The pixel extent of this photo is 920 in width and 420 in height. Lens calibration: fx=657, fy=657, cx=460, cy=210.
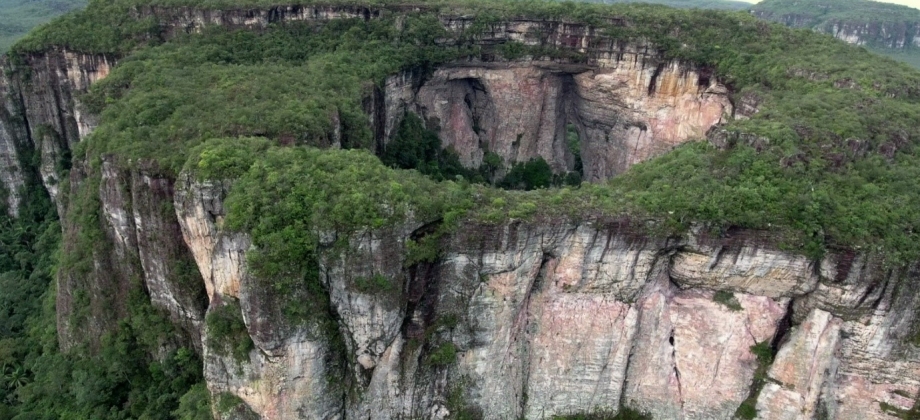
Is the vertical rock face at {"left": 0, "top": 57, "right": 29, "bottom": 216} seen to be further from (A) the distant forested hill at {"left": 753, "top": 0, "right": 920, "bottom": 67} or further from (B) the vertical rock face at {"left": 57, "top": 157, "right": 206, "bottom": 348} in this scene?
(A) the distant forested hill at {"left": 753, "top": 0, "right": 920, "bottom": 67}

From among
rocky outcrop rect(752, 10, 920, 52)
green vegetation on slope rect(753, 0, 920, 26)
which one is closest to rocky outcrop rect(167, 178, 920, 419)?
rocky outcrop rect(752, 10, 920, 52)

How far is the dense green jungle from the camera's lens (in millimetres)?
20578

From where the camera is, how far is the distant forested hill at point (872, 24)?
307 ft

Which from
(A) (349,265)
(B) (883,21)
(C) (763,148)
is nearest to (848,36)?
(B) (883,21)

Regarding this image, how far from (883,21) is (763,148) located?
88.8 m

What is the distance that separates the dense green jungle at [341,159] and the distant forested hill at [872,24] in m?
66.4

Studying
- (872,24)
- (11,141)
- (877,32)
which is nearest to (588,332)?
(11,141)

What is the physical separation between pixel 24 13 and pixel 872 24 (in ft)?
393

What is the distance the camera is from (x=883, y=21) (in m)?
93.8

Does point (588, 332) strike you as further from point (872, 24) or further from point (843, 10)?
point (843, 10)

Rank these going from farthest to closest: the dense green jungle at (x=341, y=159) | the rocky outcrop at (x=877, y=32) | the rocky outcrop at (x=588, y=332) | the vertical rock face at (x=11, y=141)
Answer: the rocky outcrop at (x=877, y=32) → the vertical rock face at (x=11, y=141) → the rocky outcrop at (x=588, y=332) → the dense green jungle at (x=341, y=159)

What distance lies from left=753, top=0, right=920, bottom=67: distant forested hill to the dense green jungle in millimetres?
66396

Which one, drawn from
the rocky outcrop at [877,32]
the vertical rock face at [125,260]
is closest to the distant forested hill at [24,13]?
the vertical rock face at [125,260]

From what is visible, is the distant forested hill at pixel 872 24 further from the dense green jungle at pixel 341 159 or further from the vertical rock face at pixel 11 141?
the vertical rock face at pixel 11 141
